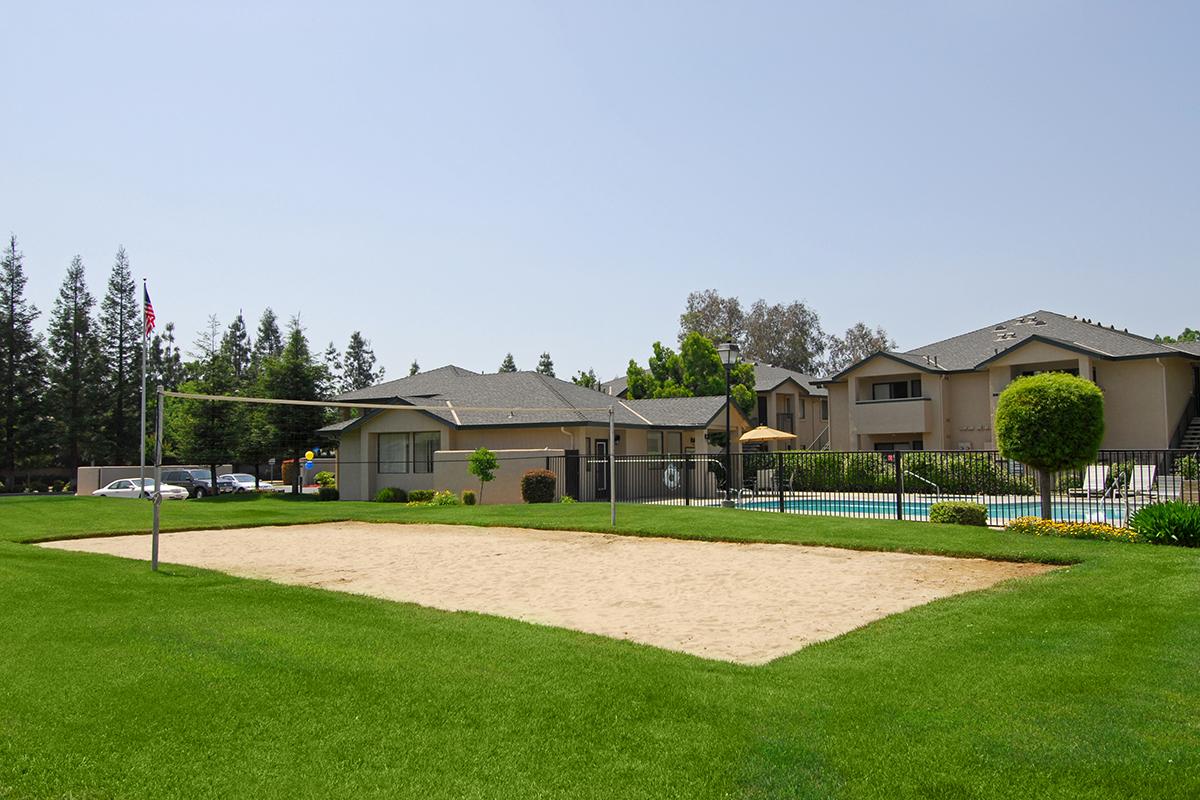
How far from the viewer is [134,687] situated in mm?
6242

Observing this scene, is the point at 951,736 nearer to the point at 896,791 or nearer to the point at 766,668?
the point at 896,791

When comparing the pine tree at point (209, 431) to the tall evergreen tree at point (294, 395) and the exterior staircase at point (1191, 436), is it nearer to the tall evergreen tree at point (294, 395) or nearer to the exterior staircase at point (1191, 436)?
the tall evergreen tree at point (294, 395)

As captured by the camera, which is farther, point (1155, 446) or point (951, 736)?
point (1155, 446)

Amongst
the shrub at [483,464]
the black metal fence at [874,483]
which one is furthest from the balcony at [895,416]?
the shrub at [483,464]

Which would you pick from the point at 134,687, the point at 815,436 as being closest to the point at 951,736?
the point at 134,687

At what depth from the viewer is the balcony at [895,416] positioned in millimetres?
38875

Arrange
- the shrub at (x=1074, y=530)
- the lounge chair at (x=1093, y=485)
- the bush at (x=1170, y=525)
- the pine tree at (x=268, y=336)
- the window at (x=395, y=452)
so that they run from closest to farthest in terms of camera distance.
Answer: the bush at (x=1170, y=525) → the shrub at (x=1074, y=530) → the lounge chair at (x=1093, y=485) → the window at (x=395, y=452) → the pine tree at (x=268, y=336)

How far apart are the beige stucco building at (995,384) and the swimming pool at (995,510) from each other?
13.1 m

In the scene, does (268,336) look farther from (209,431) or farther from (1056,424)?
(1056,424)

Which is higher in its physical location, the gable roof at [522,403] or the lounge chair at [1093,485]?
the gable roof at [522,403]

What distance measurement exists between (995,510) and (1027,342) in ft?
53.4

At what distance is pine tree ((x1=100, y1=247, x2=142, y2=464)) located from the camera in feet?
199

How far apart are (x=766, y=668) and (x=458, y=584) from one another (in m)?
6.04

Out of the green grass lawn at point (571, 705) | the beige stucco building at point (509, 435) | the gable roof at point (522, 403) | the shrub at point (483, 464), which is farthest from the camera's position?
the gable roof at point (522, 403)
